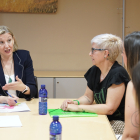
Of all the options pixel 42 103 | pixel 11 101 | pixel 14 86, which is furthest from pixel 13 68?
pixel 42 103

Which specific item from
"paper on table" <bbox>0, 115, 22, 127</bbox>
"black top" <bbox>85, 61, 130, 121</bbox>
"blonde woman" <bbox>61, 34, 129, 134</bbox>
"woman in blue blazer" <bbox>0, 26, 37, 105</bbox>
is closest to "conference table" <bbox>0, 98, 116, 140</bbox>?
"paper on table" <bbox>0, 115, 22, 127</bbox>

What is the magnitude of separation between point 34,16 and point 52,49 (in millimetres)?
692

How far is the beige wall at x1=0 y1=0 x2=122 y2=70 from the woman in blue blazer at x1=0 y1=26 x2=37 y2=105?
163cm

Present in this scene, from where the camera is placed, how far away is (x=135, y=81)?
0.80 metres

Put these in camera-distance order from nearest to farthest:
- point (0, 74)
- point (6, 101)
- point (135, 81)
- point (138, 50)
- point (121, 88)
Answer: point (135, 81) < point (138, 50) < point (121, 88) < point (6, 101) < point (0, 74)

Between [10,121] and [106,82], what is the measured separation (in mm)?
862

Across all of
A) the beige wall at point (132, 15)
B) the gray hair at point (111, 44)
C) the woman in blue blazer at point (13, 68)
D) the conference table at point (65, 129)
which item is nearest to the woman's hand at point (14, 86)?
the woman in blue blazer at point (13, 68)

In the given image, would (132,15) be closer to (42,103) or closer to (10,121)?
(42,103)

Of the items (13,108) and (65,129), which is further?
(13,108)

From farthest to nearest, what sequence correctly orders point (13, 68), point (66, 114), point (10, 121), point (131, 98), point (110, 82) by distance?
point (13, 68), point (110, 82), point (66, 114), point (10, 121), point (131, 98)

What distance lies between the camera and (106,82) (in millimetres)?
1915

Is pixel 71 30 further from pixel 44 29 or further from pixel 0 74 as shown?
pixel 0 74

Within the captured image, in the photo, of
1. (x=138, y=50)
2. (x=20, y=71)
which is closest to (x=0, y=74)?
(x=20, y=71)

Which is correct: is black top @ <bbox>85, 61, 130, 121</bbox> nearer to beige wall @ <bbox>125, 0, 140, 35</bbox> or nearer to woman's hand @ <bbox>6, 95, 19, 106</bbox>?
woman's hand @ <bbox>6, 95, 19, 106</bbox>
